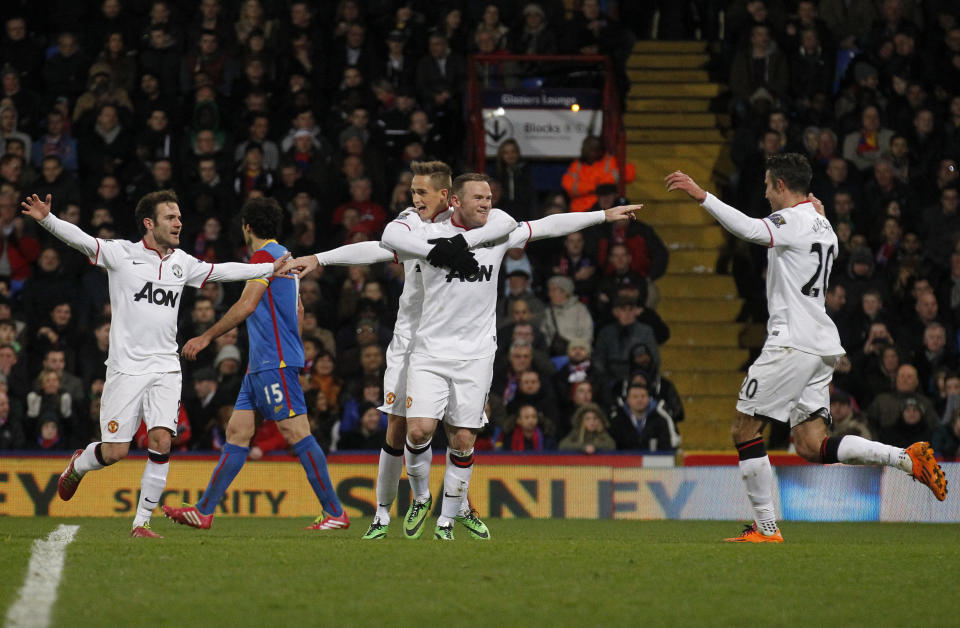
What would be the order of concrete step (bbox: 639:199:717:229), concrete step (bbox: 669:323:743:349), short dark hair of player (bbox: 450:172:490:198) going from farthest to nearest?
concrete step (bbox: 639:199:717:229) < concrete step (bbox: 669:323:743:349) < short dark hair of player (bbox: 450:172:490:198)

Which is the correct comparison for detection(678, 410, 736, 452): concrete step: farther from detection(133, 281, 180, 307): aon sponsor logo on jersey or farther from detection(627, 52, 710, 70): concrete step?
detection(133, 281, 180, 307): aon sponsor logo on jersey

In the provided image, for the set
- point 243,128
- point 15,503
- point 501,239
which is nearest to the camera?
point 501,239

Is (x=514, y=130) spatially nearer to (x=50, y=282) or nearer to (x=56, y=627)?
(x=50, y=282)

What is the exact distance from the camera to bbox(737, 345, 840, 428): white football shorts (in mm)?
9016

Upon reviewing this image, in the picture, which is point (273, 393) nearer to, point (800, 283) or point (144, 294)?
point (144, 294)

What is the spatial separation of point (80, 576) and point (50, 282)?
9576 millimetres

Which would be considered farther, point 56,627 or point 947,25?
point 947,25

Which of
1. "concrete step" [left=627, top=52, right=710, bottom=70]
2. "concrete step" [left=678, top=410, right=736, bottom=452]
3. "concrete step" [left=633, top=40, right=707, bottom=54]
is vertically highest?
"concrete step" [left=633, top=40, right=707, bottom=54]

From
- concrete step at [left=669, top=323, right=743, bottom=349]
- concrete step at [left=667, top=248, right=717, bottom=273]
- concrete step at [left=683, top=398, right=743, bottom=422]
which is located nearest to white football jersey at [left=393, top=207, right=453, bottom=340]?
concrete step at [left=683, top=398, right=743, bottom=422]

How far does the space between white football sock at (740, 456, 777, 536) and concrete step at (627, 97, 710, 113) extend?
12099 millimetres

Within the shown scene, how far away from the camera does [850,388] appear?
601 inches

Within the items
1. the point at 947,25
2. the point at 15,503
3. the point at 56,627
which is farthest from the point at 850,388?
the point at 56,627

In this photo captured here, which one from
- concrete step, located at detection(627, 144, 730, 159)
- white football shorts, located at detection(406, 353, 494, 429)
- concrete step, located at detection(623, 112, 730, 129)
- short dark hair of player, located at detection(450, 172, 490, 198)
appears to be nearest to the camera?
white football shorts, located at detection(406, 353, 494, 429)

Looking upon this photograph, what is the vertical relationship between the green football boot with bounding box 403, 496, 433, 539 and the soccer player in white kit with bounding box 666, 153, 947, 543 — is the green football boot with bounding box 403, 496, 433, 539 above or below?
below
